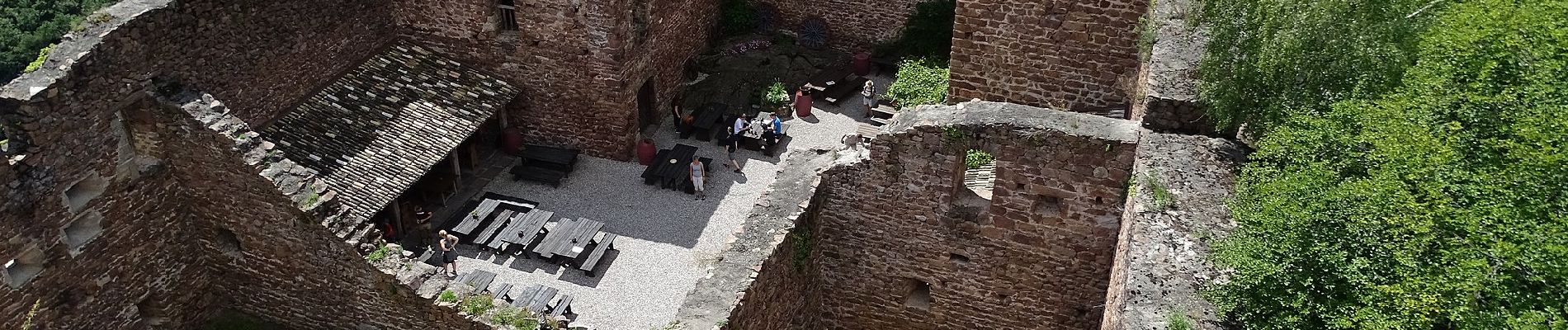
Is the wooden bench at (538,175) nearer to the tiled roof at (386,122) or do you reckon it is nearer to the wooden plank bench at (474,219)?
the tiled roof at (386,122)

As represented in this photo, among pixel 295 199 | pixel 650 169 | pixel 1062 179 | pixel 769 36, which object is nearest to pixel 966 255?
pixel 1062 179

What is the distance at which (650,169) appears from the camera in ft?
61.2

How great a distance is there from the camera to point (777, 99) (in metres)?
20.5

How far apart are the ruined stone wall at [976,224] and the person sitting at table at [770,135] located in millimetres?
7386

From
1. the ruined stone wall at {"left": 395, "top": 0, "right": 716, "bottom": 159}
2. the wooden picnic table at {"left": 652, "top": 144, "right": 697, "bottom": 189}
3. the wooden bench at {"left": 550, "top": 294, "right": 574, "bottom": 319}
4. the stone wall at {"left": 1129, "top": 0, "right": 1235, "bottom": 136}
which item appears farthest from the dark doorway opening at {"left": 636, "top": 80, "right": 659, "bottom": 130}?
the stone wall at {"left": 1129, "top": 0, "right": 1235, "bottom": 136}

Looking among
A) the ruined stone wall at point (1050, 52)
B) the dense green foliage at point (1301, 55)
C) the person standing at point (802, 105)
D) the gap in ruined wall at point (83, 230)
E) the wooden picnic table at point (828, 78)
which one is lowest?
the person standing at point (802, 105)

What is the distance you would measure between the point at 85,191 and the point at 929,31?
42.6 feet

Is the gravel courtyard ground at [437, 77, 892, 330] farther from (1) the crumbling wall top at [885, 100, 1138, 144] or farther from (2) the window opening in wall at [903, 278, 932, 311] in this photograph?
(1) the crumbling wall top at [885, 100, 1138, 144]

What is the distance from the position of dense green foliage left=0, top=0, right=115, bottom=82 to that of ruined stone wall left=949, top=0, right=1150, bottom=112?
25775 mm

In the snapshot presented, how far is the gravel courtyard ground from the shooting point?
51.1ft

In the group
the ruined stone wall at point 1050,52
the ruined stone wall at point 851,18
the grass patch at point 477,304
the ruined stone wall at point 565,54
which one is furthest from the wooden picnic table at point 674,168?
the grass patch at point 477,304

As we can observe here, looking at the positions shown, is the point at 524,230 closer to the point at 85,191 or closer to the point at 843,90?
the point at 85,191

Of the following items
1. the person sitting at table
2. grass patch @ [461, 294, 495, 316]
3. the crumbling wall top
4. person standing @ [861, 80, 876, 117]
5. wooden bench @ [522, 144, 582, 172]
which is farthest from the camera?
person standing @ [861, 80, 876, 117]

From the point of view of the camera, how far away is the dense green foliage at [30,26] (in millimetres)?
31406
